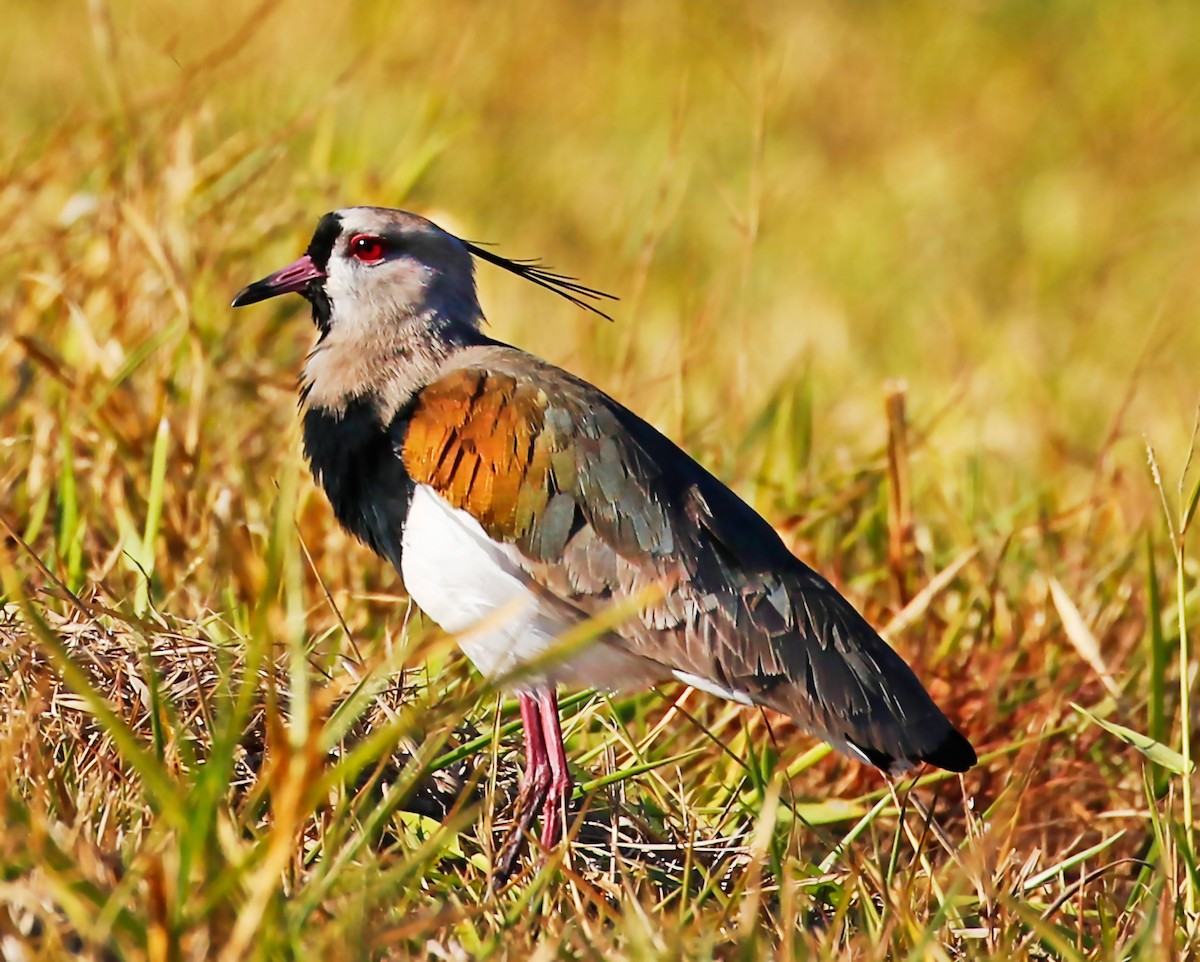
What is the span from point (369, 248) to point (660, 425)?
4.40 ft

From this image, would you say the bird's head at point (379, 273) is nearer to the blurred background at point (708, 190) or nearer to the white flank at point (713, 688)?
the blurred background at point (708, 190)

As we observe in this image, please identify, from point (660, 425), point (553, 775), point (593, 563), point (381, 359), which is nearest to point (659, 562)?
point (593, 563)

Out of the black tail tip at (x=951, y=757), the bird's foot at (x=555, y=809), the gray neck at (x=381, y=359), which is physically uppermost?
the gray neck at (x=381, y=359)

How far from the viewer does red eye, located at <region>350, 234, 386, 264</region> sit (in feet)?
11.0

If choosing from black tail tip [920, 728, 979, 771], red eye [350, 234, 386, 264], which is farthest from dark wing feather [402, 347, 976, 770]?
red eye [350, 234, 386, 264]

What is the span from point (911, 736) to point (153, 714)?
1.24 meters

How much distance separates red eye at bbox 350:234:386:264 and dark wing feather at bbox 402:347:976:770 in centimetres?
43

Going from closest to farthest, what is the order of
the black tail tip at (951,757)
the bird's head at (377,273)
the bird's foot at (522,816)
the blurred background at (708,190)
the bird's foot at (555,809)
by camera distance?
the bird's foot at (522,816), the bird's foot at (555,809), the black tail tip at (951,757), the bird's head at (377,273), the blurred background at (708,190)

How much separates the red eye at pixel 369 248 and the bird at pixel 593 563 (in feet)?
1.15

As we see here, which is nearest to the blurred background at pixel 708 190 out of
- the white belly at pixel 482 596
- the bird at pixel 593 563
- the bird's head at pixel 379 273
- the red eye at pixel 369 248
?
the bird's head at pixel 379 273

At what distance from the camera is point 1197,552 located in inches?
187

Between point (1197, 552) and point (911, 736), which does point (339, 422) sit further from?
point (1197, 552)

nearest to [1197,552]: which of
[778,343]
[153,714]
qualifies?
[778,343]

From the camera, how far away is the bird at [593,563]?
2957 mm
